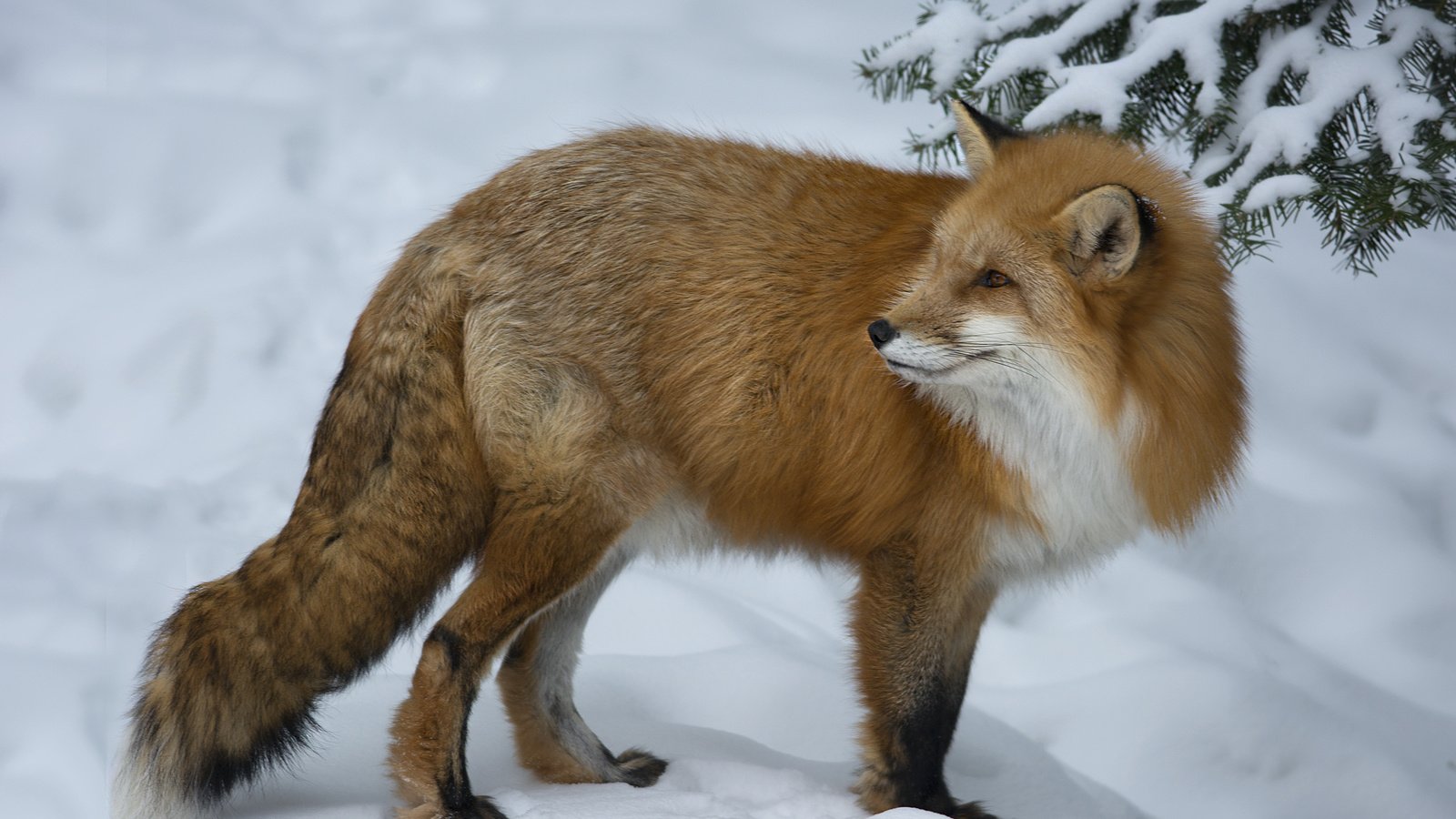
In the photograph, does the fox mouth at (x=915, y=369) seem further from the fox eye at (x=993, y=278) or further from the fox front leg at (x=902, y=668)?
the fox front leg at (x=902, y=668)

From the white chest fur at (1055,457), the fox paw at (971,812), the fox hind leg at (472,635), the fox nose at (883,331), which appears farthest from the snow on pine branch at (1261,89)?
the fox hind leg at (472,635)

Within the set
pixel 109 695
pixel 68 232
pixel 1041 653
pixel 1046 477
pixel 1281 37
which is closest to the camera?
pixel 1046 477

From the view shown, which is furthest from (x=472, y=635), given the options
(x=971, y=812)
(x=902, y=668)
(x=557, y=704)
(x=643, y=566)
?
Result: (x=643, y=566)

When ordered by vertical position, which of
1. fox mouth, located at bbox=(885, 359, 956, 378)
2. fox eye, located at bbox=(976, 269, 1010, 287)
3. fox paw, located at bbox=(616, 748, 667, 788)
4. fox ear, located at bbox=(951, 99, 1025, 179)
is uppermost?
fox ear, located at bbox=(951, 99, 1025, 179)

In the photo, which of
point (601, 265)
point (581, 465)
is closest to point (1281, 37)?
point (601, 265)

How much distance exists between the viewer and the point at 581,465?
9.44 ft

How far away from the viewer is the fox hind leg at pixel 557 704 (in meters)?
3.27

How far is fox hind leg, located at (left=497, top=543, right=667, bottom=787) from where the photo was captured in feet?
10.7

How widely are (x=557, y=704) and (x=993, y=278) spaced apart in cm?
160

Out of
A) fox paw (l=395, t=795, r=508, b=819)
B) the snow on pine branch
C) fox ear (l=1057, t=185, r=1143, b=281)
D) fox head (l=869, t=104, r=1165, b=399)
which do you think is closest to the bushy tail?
fox paw (l=395, t=795, r=508, b=819)

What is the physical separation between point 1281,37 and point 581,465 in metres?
2.15

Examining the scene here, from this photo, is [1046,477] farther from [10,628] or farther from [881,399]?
[10,628]

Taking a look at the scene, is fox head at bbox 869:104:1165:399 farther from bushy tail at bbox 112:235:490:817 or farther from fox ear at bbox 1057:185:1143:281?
bushy tail at bbox 112:235:490:817

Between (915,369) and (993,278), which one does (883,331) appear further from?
(993,278)
